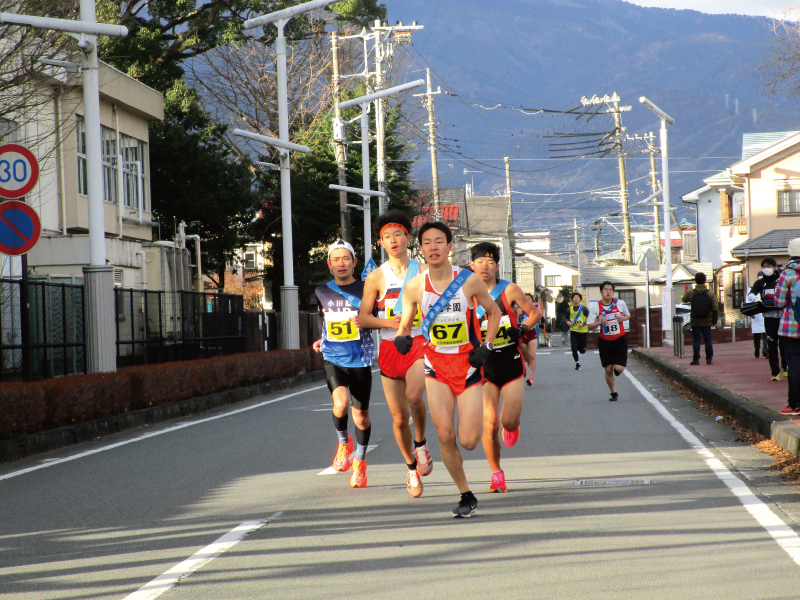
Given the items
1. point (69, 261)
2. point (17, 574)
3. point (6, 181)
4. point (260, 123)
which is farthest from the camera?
point (260, 123)


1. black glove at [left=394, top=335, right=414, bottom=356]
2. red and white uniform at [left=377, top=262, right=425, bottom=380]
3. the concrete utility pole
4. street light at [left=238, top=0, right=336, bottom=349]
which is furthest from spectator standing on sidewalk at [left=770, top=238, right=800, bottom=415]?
the concrete utility pole

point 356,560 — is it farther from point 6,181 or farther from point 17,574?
point 6,181

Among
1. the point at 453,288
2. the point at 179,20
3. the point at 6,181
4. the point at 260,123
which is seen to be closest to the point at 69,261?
the point at 6,181

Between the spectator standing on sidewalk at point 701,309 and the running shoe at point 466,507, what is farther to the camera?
the spectator standing on sidewalk at point 701,309

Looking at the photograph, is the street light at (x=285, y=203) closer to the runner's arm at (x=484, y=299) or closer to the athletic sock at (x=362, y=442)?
the athletic sock at (x=362, y=442)

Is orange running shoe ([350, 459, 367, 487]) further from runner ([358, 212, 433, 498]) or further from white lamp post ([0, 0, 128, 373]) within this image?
white lamp post ([0, 0, 128, 373])

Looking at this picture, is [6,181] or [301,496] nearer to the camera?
[301,496]

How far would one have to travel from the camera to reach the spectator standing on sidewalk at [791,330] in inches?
458

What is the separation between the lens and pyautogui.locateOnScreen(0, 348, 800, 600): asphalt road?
5.55 m

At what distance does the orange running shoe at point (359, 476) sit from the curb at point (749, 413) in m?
4.01

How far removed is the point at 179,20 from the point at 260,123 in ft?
45.5

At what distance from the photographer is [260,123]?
49.7m

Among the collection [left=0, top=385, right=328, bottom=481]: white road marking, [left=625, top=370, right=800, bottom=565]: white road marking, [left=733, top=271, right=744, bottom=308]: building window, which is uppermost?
[left=733, top=271, right=744, bottom=308]: building window

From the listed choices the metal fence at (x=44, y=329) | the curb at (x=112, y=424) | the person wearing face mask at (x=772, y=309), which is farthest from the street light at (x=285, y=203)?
the person wearing face mask at (x=772, y=309)
